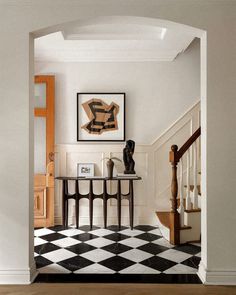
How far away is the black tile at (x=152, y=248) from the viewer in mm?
3822

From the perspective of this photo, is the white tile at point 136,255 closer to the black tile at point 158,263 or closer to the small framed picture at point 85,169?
the black tile at point 158,263

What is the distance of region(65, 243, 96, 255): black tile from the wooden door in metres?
1.22

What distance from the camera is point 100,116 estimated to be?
5223 millimetres

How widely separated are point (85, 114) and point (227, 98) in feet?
9.19

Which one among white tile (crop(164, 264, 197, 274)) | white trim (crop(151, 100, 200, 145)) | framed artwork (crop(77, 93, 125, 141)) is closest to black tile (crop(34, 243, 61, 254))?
white tile (crop(164, 264, 197, 274))

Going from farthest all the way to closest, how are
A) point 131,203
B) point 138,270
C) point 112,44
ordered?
point 131,203 → point 112,44 → point 138,270

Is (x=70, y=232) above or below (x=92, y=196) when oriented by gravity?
below

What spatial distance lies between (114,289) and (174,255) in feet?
3.66

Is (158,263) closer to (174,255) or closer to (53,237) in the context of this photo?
(174,255)

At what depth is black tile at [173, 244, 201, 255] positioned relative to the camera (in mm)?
3830

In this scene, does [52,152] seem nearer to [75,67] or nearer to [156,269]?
[75,67]

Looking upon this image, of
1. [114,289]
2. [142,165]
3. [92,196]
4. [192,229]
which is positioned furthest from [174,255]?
[142,165]

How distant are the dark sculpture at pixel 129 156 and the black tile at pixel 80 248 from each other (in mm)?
1408

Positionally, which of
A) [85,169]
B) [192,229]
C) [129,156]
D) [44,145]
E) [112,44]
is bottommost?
[192,229]
